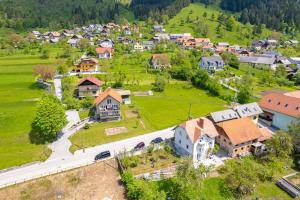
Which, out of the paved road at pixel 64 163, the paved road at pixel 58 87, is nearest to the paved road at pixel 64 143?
the paved road at pixel 64 163

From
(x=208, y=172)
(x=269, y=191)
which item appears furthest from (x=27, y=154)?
(x=269, y=191)

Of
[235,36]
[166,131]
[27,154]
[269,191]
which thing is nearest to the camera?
[269,191]

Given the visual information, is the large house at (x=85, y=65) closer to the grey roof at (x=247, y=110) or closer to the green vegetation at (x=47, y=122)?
the green vegetation at (x=47, y=122)

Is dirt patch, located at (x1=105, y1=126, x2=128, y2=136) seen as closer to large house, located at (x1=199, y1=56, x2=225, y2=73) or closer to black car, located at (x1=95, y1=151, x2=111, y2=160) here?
black car, located at (x1=95, y1=151, x2=111, y2=160)

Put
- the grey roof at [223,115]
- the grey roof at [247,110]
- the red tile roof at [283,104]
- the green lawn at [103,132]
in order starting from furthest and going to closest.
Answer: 1. the red tile roof at [283,104]
2. the grey roof at [247,110]
3. the grey roof at [223,115]
4. the green lawn at [103,132]

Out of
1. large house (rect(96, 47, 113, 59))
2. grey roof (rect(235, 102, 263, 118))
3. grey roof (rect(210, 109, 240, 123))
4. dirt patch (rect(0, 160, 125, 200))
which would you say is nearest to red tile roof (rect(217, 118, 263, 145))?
grey roof (rect(210, 109, 240, 123))

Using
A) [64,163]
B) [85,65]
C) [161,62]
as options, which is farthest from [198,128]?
[85,65]

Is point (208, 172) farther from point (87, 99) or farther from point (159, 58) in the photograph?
point (159, 58)
